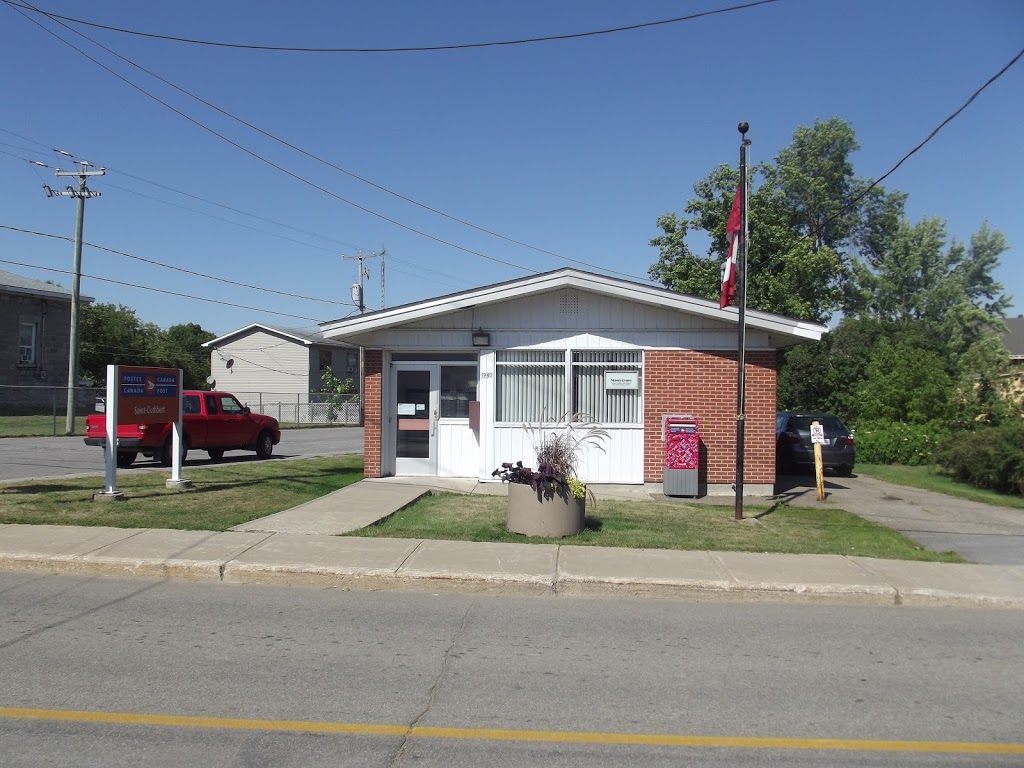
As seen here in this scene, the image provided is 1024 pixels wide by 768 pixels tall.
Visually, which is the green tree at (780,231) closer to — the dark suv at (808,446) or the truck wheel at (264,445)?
the dark suv at (808,446)

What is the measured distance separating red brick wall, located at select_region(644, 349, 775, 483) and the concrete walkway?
5.33 metres

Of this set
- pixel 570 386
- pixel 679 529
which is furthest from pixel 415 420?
pixel 679 529

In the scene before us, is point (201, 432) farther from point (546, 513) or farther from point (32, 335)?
point (32, 335)

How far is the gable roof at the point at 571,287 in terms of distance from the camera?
13.9m

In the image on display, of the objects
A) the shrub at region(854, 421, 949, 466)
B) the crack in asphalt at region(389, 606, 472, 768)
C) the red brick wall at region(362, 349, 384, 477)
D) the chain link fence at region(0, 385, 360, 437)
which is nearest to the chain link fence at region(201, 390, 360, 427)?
the chain link fence at region(0, 385, 360, 437)

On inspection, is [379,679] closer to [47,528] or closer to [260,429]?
[47,528]

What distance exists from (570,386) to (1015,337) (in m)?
48.9

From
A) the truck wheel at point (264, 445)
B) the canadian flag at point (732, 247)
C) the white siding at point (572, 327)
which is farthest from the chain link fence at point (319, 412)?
the canadian flag at point (732, 247)

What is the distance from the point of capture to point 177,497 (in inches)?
496

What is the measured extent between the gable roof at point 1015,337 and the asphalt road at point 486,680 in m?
49.4

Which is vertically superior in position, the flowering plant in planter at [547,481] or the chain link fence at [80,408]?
the chain link fence at [80,408]

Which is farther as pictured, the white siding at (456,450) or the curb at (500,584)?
the white siding at (456,450)

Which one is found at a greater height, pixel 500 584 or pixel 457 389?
pixel 457 389

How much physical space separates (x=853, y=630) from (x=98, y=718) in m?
5.71
